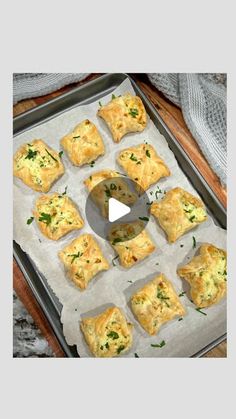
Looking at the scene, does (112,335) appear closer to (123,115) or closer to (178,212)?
(178,212)

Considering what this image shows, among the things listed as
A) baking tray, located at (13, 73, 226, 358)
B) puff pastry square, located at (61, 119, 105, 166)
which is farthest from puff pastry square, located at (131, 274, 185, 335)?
puff pastry square, located at (61, 119, 105, 166)

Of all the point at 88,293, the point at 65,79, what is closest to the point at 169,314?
the point at 88,293

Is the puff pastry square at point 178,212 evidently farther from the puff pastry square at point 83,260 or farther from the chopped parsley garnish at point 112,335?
the chopped parsley garnish at point 112,335

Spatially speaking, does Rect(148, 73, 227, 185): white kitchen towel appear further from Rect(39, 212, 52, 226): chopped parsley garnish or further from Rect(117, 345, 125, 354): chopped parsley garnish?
Rect(117, 345, 125, 354): chopped parsley garnish

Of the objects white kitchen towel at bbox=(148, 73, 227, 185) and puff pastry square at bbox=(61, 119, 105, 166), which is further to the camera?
puff pastry square at bbox=(61, 119, 105, 166)

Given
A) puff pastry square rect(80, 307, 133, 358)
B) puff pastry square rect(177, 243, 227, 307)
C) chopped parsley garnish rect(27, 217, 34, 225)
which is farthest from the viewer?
chopped parsley garnish rect(27, 217, 34, 225)

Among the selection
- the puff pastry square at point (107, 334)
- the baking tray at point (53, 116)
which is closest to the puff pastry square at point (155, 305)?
the puff pastry square at point (107, 334)

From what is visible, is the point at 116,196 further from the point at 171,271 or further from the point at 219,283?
the point at 219,283
